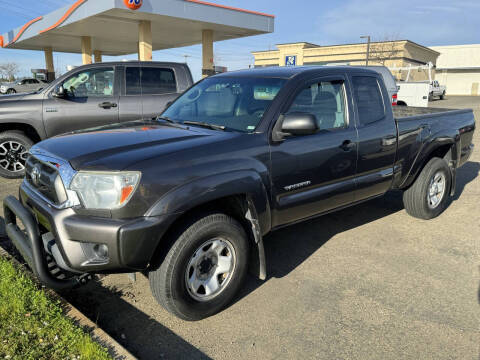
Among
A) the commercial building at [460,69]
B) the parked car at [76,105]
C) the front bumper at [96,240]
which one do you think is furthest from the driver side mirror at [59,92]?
the commercial building at [460,69]

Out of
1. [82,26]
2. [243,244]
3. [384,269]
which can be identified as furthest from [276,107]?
[82,26]

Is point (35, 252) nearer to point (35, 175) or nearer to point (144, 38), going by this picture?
point (35, 175)

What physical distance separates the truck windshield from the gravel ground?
1438mm

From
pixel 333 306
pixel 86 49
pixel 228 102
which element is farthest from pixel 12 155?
pixel 86 49

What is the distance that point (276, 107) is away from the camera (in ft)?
10.8

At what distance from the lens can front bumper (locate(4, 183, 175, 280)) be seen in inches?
94.7

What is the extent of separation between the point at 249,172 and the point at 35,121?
4.88m

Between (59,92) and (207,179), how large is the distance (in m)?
4.74

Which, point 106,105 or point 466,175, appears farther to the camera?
point 466,175

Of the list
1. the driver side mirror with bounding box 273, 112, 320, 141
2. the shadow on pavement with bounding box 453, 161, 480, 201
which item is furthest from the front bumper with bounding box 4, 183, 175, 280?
the shadow on pavement with bounding box 453, 161, 480, 201

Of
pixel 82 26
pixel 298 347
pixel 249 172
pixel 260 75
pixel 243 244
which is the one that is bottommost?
pixel 298 347

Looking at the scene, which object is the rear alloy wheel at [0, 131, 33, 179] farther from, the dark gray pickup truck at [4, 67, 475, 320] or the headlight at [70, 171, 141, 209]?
the headlight at [70, 171, 141, 209]

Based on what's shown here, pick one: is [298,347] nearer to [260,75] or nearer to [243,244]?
[243,244]

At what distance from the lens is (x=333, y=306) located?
10.2 ft
